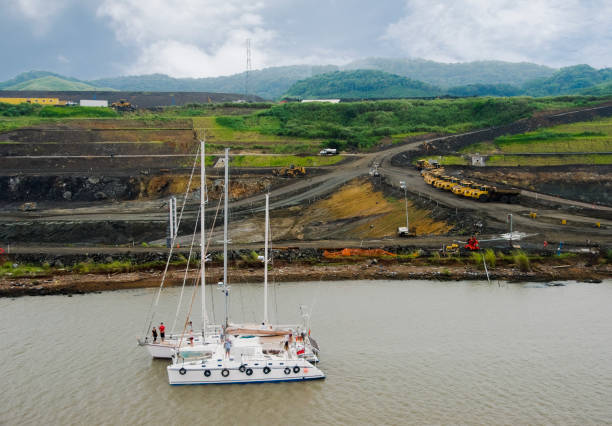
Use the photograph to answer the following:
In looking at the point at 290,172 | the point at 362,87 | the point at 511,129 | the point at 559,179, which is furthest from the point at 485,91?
the point at 290,172

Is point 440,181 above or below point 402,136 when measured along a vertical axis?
below

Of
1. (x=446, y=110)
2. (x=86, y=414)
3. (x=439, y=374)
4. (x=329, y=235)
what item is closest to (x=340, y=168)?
(x=329, y=235)

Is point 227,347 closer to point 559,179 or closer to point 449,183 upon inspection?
point 449,183

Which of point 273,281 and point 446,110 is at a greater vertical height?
point 446,110

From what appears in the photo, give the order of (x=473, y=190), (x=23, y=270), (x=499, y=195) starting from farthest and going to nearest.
A: (x=473, y=190), (x=499, y=195), (x=23, y=270)

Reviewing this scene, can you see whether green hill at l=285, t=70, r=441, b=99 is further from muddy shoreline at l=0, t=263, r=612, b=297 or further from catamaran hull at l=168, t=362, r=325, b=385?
catamaran hull at l=168, t=362, r=325, b=385

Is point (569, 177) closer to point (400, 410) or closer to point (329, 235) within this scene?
point (329, 235)

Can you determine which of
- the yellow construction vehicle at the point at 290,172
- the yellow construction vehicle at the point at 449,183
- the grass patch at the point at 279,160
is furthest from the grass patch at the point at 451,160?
the yellow construction vehicle at the point at 290,172
